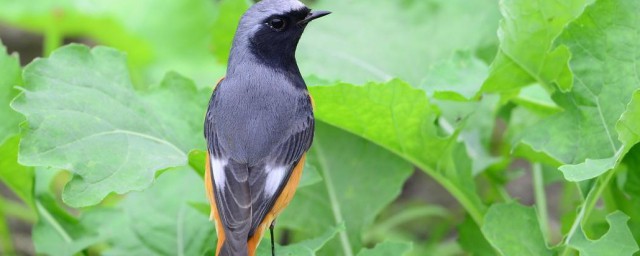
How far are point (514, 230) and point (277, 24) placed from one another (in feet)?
2.95

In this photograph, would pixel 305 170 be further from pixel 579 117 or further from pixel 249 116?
pixel 579 117

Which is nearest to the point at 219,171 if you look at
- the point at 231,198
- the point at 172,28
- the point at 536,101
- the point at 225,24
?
the point at 231,198

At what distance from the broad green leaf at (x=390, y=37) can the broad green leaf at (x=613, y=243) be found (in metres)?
1.14

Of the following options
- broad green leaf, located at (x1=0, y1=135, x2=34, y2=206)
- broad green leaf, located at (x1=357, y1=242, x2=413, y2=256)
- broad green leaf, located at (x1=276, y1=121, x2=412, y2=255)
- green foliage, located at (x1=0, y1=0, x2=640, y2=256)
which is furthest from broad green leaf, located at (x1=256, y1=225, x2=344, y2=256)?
broad green leaf, located at (x1=0, y1=135, x2=34, y2=206)

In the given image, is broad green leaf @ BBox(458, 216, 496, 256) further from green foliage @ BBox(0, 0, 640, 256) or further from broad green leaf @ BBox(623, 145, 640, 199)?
broad green leaf @ BBox(623, 145, 640, 199)

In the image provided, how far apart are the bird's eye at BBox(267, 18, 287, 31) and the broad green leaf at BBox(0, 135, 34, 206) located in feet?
2.65

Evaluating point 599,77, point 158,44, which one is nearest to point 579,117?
point 599,77

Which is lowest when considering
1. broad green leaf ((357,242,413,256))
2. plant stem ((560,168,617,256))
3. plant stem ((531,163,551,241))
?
plant stem ((531,163,551,241))

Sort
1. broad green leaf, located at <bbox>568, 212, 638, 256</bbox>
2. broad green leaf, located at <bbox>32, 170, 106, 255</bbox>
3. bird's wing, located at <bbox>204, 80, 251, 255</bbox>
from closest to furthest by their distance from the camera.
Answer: bird's wing, located at <bbox>204, 80, 251, 255</bbox>, broad green leaf, located at <bbox>568, 212, 638, 256</bbox>, broad green leaf, located at <bbox>32, 170, 106, 255</bbox>

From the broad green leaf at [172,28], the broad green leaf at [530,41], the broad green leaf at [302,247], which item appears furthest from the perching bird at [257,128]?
the broad green leaf at [172,28]

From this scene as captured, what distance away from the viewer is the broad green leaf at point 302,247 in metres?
2.69

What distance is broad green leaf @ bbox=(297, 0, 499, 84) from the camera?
367 cm

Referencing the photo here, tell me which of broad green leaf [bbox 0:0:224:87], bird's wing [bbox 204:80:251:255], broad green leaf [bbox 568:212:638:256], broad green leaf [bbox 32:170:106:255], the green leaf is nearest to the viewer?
bird's wing [bbox 204:80:251:255]

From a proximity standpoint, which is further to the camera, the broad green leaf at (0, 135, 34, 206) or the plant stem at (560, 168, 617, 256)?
the broad green leaf at (0, 135, 34, 206)
